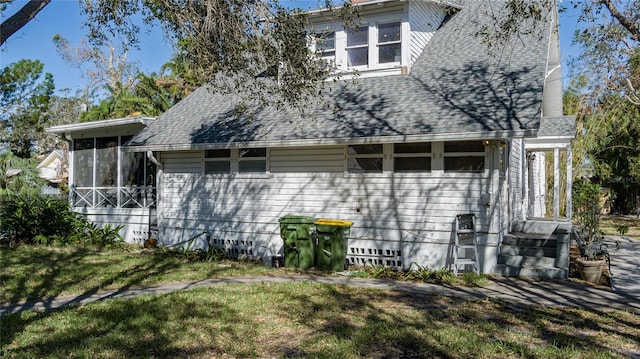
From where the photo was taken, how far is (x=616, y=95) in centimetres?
1875

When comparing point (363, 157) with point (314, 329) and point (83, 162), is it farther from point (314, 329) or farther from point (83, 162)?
point (83, 162)

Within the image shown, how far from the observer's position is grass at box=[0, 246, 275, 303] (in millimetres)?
8453

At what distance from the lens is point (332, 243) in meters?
10.2

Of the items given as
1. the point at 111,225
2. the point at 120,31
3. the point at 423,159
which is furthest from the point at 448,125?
the point at 111,225

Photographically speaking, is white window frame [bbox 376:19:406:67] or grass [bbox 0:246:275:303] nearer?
grass [bbox 0:246:275:303]

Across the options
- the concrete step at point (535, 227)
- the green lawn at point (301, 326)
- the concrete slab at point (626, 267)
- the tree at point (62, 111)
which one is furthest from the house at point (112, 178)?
the tree at point (62, 111)

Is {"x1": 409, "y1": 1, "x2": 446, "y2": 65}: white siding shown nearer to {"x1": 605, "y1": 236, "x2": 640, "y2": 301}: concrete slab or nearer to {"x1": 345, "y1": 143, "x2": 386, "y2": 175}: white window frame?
{"x1": 345, "y1": 143, "x2": 386, "y2": 175}: white window frame

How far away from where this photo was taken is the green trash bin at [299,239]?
10.5 meters

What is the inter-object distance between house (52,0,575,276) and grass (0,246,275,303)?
147 centimetres

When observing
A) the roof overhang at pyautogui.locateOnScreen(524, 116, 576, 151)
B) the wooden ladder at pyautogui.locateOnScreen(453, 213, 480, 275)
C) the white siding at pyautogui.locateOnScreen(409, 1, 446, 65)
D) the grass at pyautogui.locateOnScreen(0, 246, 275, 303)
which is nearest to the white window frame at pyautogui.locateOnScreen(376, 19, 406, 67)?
the white siding at pyautogui.locateOnScreen(409, 1, 446, 65)

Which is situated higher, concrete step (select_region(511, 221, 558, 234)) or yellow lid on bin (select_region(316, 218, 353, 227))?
yellow lid on bin (select_region(316, 218, 353, 227))

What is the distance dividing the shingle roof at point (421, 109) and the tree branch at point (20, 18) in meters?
4.24

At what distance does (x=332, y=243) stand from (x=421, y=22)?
22.3 feet

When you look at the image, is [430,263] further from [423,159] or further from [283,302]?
[283,302]
